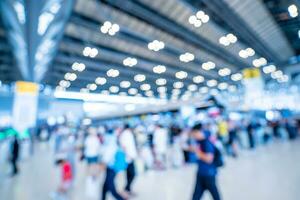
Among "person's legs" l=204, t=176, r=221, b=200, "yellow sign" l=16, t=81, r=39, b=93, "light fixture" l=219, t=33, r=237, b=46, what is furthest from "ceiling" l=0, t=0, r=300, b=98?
"person's legs" l=204, t=176, r=221, b=200

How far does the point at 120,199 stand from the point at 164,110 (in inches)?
629

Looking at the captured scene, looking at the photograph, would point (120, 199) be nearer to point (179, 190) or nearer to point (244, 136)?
point (179, 190)

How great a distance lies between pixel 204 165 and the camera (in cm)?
421

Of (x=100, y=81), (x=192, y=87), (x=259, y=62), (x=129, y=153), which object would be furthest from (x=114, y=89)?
(x=129, y=153)

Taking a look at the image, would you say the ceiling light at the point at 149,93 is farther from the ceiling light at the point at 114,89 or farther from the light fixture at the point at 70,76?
the light fixture at the point at 70,76

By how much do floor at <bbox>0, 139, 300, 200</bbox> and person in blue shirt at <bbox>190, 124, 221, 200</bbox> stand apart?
165cm

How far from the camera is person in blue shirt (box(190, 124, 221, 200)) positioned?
4180mm

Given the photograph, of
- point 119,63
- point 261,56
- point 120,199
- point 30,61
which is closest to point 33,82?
point 30,61

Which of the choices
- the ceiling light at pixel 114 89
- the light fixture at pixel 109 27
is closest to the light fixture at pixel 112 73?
the ceiling light at pixel 114 89

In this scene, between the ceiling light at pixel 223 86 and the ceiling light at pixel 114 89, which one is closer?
the ceiling light at pixel 114 89

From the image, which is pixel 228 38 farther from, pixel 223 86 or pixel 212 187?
pixel 223 86

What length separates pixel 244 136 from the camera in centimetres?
1563

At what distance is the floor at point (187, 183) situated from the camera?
6114 mm

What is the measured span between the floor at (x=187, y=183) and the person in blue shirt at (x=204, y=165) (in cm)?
165
